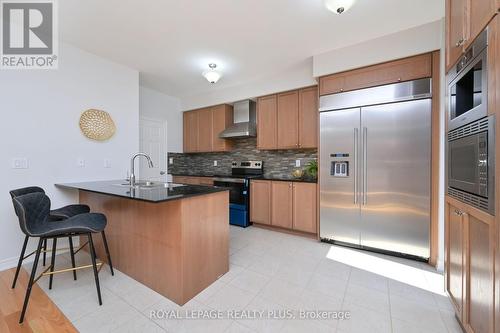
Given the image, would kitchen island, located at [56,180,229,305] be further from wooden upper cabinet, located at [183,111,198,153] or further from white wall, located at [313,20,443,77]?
wooden upper cabinet, located at [183,111,198,153]

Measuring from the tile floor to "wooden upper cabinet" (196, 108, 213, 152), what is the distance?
2731 mm

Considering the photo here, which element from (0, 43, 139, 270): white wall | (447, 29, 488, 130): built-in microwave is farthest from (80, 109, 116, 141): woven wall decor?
(447, 29, 488, 130): built-in microwave

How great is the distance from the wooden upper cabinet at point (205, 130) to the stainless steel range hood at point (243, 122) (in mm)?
418

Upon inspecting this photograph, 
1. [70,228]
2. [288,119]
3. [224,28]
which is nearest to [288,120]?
[288,119]

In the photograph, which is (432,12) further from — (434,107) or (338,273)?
(338,273)

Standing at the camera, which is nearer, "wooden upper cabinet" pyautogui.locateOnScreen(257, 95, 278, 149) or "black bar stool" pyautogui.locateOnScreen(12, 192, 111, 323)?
"black bar stool" pyautogui.locateOnScreen(12, 192, 111, 323)

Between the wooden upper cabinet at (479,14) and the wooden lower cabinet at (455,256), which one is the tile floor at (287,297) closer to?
the wooden lower cabinet at (455,256)

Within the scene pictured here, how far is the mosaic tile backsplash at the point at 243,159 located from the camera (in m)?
3.89

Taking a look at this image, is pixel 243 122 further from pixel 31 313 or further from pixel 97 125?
pixel 31 313

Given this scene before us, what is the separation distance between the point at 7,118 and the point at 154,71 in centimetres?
188

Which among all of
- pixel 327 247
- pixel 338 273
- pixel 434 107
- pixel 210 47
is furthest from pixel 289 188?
pixel 210 47

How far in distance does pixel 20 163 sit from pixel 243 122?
3.16 metres

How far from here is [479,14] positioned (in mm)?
1153

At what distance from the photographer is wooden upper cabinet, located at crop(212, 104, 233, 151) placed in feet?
14.5
